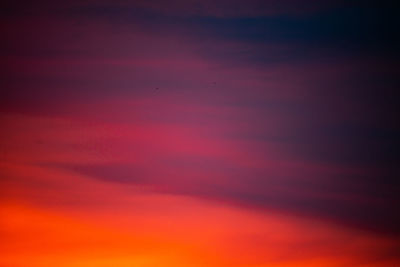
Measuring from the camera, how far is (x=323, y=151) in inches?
117

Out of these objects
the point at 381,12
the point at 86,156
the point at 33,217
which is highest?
the point at 381,12

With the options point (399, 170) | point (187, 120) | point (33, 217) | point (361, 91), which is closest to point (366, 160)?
point (399, 170)

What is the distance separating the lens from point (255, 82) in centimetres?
329

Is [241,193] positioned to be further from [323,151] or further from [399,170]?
[399,170]

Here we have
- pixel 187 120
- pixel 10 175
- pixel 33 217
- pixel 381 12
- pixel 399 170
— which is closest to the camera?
pixel 33 217

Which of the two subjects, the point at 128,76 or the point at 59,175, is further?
the point at 128,76

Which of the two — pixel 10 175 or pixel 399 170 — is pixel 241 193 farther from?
pixel 10 175

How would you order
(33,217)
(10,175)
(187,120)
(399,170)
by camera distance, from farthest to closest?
(187,120) < (399,170) < (10,175) < (33,217)

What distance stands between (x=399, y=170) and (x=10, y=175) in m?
2.03

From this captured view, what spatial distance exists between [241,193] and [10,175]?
1.17m

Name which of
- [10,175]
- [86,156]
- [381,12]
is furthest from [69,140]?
[381,12]

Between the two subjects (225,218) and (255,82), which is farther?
(255,82)

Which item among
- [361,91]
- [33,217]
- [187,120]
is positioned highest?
[361,91]

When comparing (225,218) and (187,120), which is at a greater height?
(187,120)
